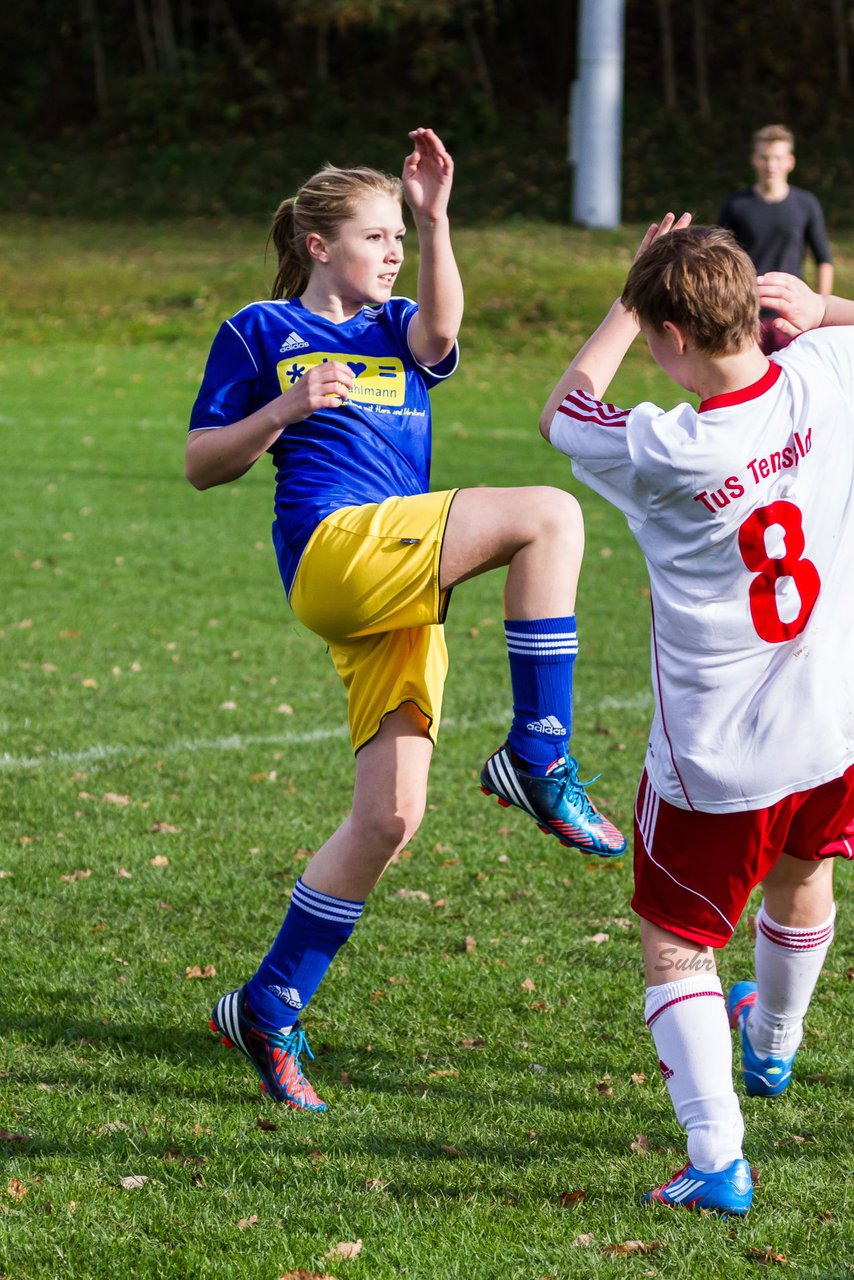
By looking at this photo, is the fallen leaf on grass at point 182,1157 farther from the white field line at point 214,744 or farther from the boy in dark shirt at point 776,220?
the boy in dark shirt at point 776,220

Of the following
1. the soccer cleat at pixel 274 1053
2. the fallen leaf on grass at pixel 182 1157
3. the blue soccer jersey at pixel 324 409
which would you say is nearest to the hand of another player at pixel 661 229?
the blue soccer jersey at pixel 324 409

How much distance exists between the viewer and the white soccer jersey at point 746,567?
299 centimetres

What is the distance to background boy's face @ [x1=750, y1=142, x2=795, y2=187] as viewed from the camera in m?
11.6

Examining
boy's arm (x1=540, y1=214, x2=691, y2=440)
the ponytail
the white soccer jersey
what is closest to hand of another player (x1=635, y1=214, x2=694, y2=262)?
boy's arm (x1=540, y1=214, x2=691, y2=440)

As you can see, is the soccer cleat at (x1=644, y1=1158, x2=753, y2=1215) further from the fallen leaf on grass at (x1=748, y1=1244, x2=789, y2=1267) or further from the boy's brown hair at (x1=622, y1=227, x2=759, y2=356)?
the boy's brown hair at (x1=622, y1=227, x2=759, y2=356)

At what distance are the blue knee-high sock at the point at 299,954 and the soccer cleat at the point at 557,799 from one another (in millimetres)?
566

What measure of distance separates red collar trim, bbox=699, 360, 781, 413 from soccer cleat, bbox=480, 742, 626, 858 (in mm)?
1003

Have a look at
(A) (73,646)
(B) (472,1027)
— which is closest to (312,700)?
(A) (73,646)

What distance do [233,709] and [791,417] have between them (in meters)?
5.30

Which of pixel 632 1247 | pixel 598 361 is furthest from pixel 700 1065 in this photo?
pixel 598 361

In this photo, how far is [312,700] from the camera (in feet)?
27.2

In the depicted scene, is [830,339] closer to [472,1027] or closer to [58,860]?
[472,1027]

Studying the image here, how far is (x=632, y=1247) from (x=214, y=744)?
4.54 meters

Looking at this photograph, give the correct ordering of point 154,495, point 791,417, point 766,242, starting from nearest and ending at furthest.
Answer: point 791,417 → point 766,242 → point 154,495
